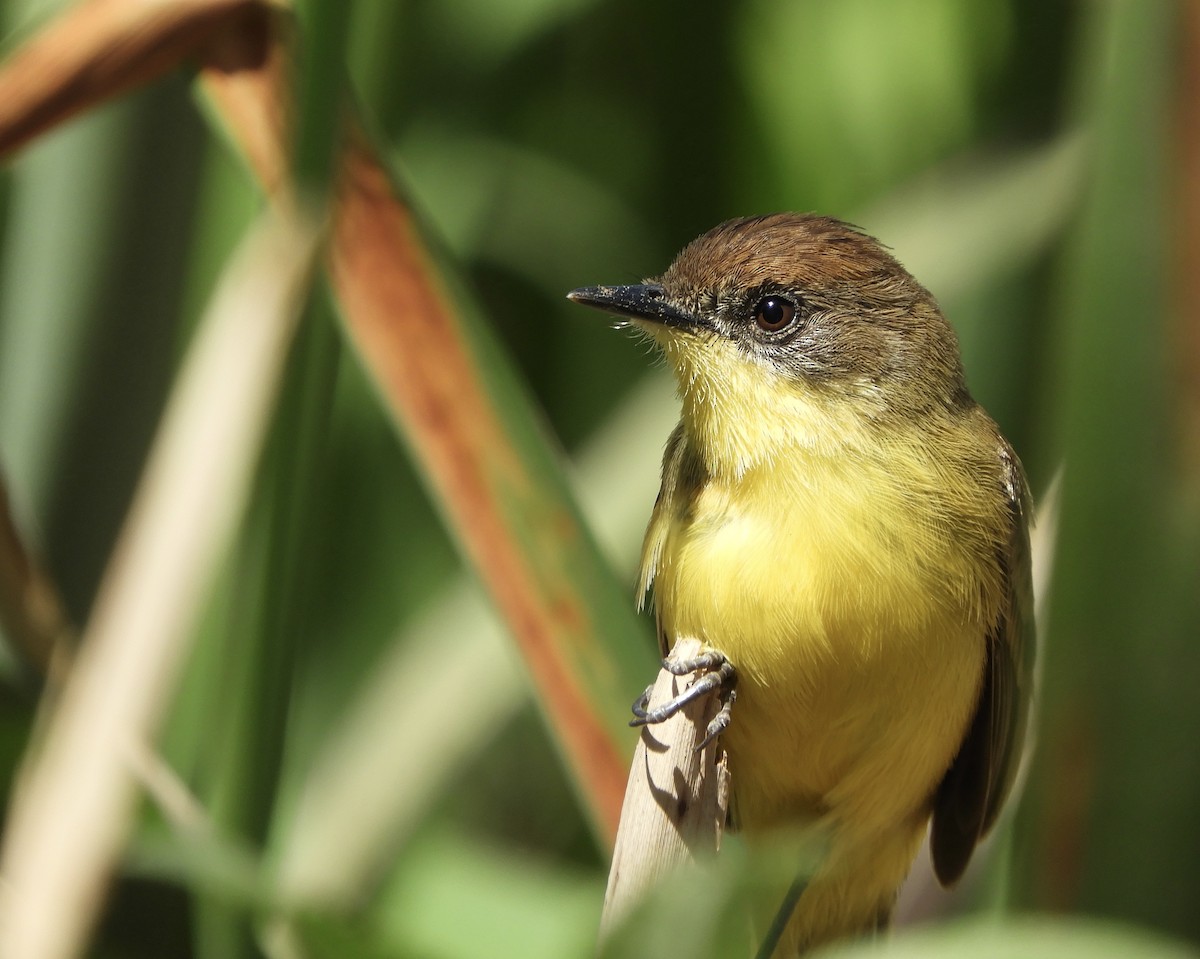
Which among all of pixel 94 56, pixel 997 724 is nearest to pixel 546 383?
pixel 997 724

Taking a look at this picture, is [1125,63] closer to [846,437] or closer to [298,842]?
[846,437]

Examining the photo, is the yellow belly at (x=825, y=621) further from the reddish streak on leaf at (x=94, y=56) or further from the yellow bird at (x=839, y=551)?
the reddish streak on leaf at (x=94, y=56)

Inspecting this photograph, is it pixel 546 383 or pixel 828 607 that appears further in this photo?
pixel 546 383

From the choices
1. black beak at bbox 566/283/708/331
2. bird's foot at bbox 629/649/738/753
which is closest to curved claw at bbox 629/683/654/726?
bird's foot at bbox 629/649/738/753

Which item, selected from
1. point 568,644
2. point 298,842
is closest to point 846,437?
point 568,644

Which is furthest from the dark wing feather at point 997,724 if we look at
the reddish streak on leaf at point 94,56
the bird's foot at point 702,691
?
the reddish streak on leaf at point 94,56

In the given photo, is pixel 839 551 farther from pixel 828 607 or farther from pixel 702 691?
pixel 702 691

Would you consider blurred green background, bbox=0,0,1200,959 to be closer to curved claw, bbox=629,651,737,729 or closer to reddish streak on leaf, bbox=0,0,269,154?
reddish streak on leaf, bbox=0,0,269,154
